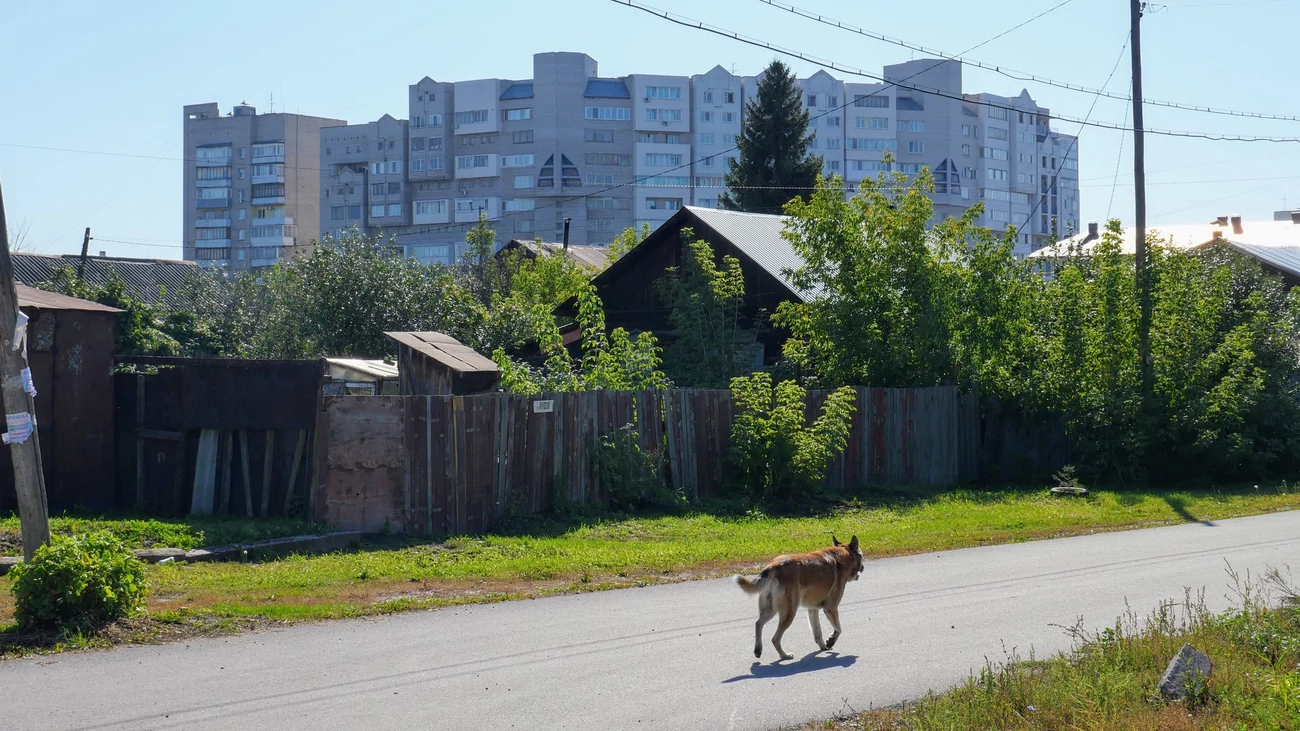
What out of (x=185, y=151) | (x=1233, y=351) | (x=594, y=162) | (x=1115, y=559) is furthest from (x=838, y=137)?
(x=1115, y=559)

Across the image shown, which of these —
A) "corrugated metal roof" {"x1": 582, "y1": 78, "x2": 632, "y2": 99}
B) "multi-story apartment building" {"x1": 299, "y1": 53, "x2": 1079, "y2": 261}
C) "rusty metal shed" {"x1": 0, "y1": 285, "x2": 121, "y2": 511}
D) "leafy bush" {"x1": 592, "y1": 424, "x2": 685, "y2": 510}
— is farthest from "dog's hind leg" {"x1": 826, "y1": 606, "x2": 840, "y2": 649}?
"corrugated metal roof" {"x1": 582, "y1": 78, "x2": 632, "y2": 99}

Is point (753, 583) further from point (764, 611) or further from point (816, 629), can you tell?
point (816, 629)

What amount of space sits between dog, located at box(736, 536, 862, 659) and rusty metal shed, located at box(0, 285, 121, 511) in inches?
396

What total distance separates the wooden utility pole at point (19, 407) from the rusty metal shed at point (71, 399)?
5083 millimetres

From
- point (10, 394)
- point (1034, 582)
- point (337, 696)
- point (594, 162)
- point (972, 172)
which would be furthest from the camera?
point (972, 172)

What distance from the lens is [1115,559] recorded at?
43.7 feet

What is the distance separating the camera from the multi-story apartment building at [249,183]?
417 feet

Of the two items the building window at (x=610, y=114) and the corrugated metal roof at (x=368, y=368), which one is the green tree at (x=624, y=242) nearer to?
the corrugated metal roof at (x=368, y=368)

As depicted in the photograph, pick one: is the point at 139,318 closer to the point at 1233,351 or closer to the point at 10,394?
the point at 10,394

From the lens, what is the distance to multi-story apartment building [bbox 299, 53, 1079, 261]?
117000mm

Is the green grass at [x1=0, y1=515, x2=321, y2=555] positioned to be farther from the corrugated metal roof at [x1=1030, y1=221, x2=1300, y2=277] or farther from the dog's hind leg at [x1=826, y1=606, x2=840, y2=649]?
the corrugated metal roof at [x1=1030, y1=221, x2=1300, y2=277]

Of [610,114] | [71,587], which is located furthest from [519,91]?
[71,587]

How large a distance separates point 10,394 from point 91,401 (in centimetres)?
570

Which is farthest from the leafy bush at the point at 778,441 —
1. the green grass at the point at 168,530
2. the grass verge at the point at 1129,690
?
the grass verge at the point at 1129,690
